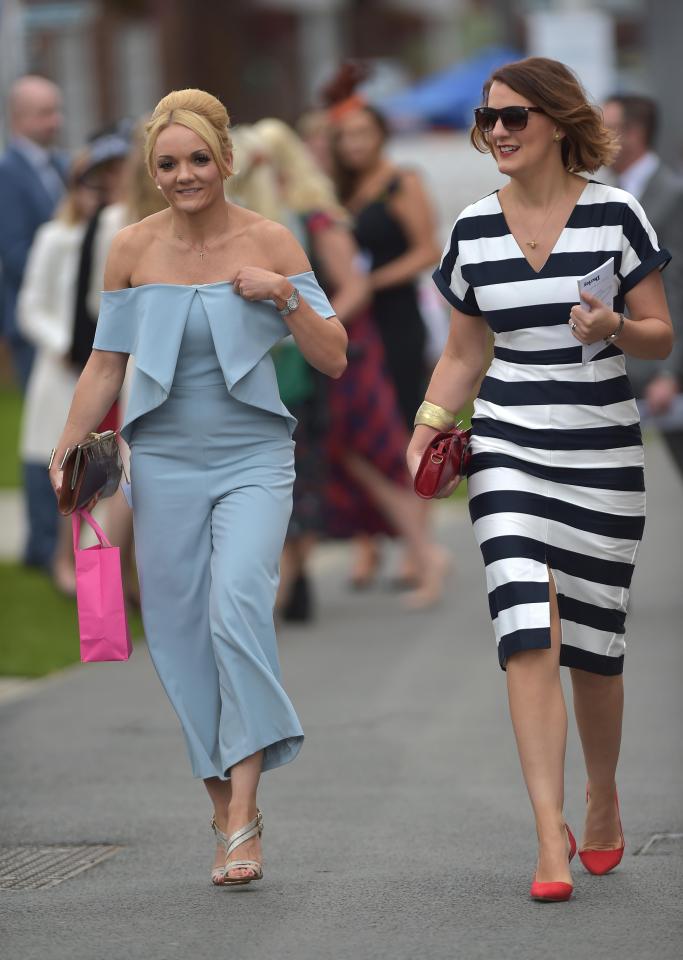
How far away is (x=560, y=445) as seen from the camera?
511 cm

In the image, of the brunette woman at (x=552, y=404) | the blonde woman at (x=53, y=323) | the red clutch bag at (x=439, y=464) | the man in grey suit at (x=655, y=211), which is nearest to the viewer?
the brunette woman at (x=552, y=404)

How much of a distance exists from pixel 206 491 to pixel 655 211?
11.2 feet

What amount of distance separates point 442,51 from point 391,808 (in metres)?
54.3

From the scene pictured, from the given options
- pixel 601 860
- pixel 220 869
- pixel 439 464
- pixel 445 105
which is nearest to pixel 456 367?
pixel 439 464

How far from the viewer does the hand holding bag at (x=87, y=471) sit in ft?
17.6

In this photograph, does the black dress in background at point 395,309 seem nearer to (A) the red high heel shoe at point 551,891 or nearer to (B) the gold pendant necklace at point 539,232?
(B) the gold pendant necklace at point 539,232

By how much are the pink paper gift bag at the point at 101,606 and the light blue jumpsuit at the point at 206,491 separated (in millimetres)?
138

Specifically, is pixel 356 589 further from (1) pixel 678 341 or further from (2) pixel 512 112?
(2) pixel 512 112

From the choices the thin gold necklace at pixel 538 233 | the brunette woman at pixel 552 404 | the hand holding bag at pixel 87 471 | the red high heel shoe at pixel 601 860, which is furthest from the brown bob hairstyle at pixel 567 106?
the red high heel shoe at pixel 601 860

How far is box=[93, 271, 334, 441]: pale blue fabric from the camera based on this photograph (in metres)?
5.34

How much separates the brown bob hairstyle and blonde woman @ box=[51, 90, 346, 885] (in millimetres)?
701

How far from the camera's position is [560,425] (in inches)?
201

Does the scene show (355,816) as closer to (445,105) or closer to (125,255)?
(125,255)

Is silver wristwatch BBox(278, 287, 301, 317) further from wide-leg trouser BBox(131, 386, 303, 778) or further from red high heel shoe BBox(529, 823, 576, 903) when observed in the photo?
red high heel shoe BBox(529, 823, 576, 903)
